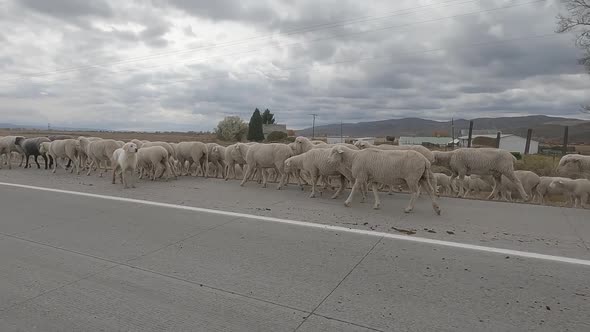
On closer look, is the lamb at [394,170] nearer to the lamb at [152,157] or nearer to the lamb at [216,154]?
the lamb at [152,157]

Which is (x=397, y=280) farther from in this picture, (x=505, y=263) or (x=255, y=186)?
(x=255, y=186)

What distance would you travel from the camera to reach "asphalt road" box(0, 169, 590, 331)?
3359 millimetres

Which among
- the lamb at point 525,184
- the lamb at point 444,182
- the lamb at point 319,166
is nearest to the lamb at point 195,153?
the lamb at point 319,166

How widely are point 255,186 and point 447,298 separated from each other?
8958 mm

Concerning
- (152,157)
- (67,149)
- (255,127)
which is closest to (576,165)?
(152,157)

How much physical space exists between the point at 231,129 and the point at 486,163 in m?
62.7

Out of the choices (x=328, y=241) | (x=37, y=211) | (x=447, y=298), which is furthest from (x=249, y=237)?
(x=37, y=211)

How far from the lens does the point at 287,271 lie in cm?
447

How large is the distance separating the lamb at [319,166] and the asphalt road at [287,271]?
2.10m

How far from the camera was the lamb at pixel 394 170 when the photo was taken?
7930 mm

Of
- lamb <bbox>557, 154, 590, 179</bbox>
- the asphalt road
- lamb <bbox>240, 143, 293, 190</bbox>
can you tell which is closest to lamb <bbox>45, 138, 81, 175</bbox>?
lamb <bbox>240, 143, 293, 190</bbox>

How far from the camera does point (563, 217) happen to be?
7387 mm

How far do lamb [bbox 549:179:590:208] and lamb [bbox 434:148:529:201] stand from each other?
4.26 ft

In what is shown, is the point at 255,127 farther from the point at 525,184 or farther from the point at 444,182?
the point at 525,184
